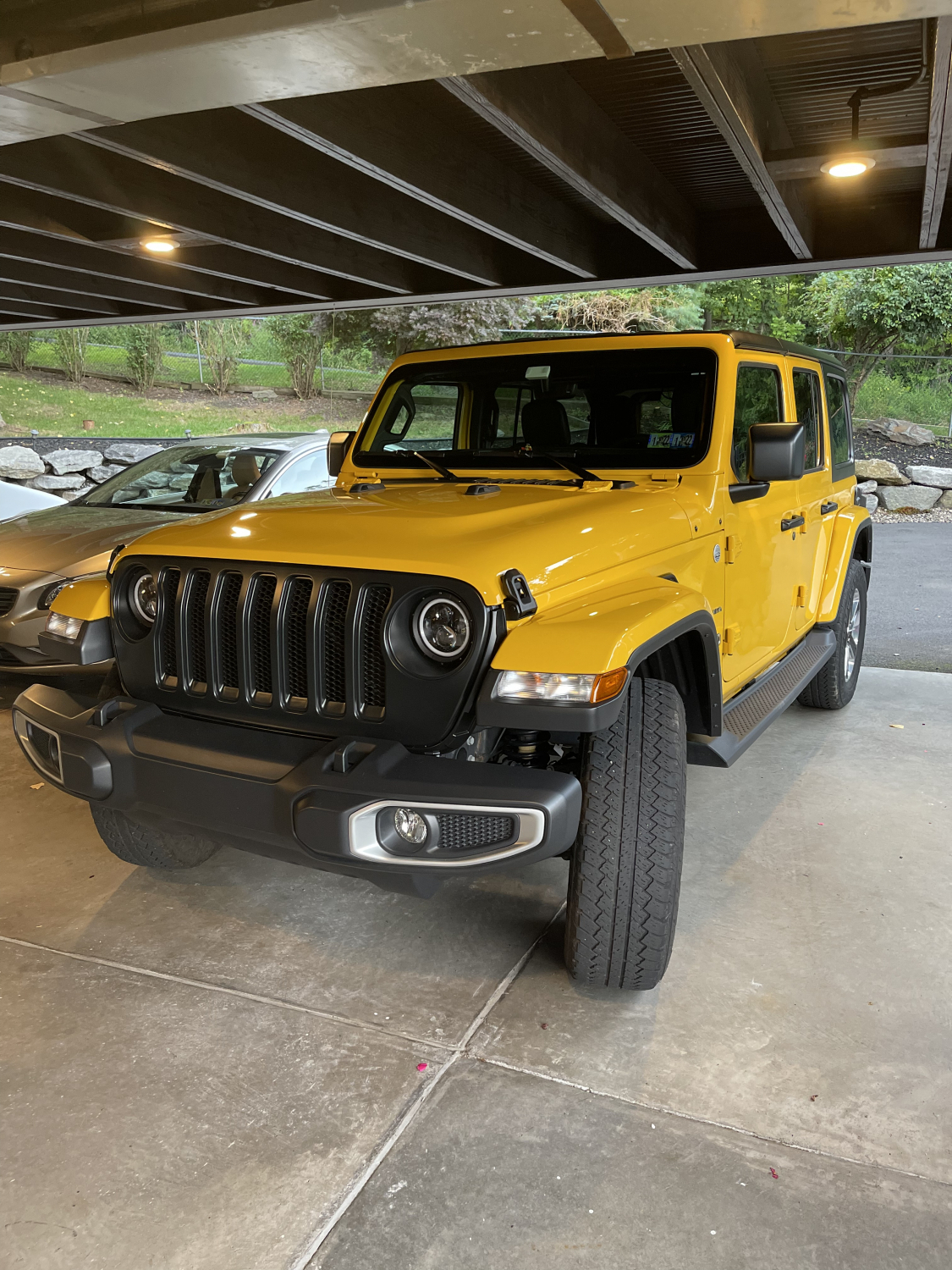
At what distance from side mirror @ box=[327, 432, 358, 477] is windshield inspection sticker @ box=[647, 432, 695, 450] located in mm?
1408

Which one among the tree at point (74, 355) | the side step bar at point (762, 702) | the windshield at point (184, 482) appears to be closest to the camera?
the side step bar at point (762, 702)

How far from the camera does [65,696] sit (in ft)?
9.64

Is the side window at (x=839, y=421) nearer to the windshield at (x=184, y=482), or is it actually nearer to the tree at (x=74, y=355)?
the windshield at (x=184, y=482)

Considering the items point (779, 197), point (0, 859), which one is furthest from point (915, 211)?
point (0, 859)

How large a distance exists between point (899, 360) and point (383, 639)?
58.5ft

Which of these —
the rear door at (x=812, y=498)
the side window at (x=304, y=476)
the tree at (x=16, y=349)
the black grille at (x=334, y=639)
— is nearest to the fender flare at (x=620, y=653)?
the black grille at (x=334, y=639)

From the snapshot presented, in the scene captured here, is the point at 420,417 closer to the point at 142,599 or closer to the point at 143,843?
the point at 142,599

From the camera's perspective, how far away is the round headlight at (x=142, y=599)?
9.60 feet

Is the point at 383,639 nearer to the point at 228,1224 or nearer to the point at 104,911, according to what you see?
the point at 228,1224

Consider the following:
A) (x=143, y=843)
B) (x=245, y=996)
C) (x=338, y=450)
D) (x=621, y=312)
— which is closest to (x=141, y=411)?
(x=621, y=312)

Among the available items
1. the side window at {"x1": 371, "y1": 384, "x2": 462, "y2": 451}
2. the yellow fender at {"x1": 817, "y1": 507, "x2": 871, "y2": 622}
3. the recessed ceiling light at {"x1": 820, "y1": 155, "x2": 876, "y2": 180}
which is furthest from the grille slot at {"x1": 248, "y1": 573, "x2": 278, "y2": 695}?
the recessed ceiling light at {"x1": 820, "y1": 155, "x2": 876, "y2": 180}

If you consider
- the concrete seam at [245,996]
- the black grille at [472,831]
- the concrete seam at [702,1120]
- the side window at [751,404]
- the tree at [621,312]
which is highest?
the tree at [621,312]

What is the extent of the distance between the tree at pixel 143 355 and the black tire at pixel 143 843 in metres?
17.3

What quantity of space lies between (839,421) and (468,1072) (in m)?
4.11
